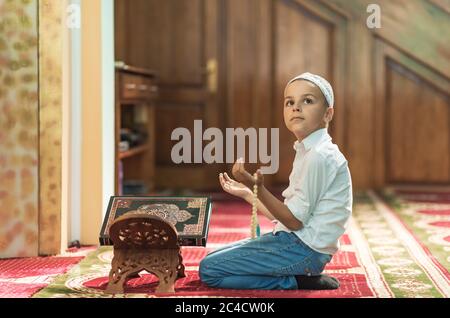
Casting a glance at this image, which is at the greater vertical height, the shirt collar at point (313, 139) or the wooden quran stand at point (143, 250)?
the shirt collar at point (313, 139)

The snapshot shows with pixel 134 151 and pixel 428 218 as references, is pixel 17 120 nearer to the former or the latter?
pixel 134 151

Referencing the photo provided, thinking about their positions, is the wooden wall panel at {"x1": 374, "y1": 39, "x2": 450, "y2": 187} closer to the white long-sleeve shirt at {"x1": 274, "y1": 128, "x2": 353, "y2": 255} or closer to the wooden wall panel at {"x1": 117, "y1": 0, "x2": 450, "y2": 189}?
the wooden wall panel at {"x1": 117, "y1": 0, "x2": 450, "y2": 189}

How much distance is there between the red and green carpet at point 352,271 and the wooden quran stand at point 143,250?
6cm

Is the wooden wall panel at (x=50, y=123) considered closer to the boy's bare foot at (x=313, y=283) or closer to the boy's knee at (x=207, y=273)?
the boy's knee at (x=207, y=273)

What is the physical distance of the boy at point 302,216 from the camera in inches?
132

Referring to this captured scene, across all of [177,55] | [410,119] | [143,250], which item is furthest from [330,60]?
[143,250]

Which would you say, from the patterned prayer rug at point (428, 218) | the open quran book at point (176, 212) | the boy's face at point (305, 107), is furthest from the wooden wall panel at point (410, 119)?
the boy's face at point (305, 107)

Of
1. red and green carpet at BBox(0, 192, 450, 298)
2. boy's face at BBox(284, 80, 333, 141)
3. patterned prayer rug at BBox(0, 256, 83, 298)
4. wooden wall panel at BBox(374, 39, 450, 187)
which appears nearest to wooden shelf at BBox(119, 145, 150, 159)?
red and green carpet at BBox(0, 192, 450, 298)

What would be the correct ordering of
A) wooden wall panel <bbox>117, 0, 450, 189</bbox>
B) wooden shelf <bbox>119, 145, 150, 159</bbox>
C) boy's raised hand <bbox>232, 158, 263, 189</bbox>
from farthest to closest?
wooden wall panel <bbox>117, 0, 450, 189</bbox>, wooden shelf <bbox>119, 145, 150, 159</bbox>, boy's raised hand <bbox>232, 158, 263, 189</bbox>

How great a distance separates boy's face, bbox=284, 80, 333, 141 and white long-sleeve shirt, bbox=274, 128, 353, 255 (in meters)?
0.04

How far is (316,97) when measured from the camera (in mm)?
3422

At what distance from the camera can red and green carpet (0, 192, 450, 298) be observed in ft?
11.2

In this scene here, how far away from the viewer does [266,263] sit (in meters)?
3.43
